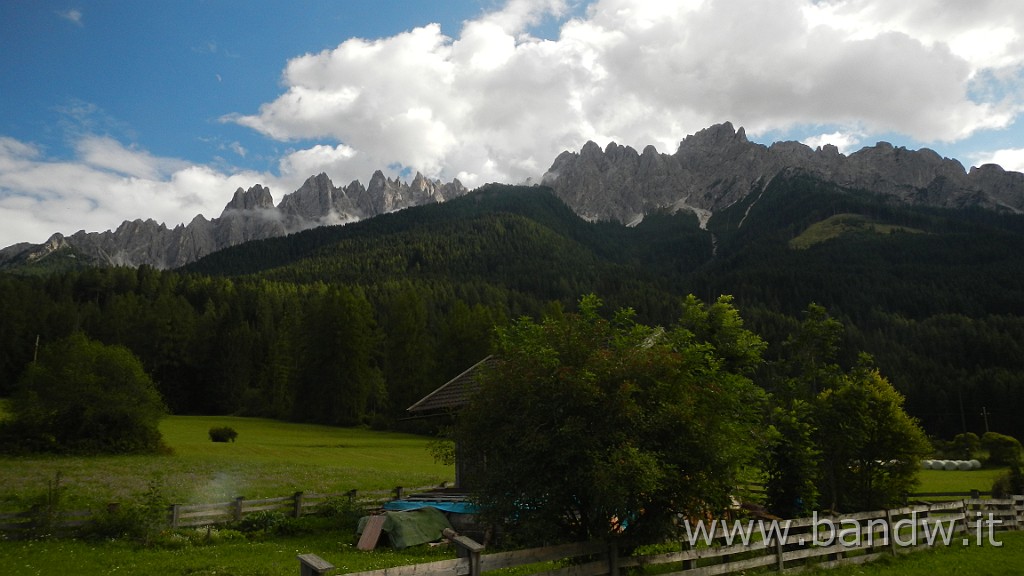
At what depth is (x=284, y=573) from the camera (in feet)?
46.9

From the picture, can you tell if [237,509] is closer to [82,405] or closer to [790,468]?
[790,468]

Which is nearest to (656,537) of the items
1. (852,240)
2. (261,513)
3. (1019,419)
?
(261,513)

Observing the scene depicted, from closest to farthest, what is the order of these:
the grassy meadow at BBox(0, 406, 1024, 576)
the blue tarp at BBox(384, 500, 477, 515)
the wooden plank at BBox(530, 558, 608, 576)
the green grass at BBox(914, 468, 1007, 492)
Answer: the wooden plank at BBox(530, 558, 608, 576) < the grassy meadow at BBox(0, 406, 1024, 576) < the blue tarp at BBox(384, 500, 477, 515) < the green grass at BBox(914, 468, 1007, 492)

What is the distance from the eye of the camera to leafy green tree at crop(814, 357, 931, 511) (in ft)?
75.2

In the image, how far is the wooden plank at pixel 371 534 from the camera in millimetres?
18391

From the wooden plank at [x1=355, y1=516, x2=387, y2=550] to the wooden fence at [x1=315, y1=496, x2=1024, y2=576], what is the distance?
5459mm

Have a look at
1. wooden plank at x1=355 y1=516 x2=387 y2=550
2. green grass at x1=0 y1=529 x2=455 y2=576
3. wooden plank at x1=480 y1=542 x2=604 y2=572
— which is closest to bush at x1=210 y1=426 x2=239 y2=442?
green grass at x1=0 y1=529 x2=455 y2=576

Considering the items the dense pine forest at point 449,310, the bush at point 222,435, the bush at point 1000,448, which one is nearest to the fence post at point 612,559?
the dense pine forest at point 449,310

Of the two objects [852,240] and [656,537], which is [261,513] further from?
[852,240]

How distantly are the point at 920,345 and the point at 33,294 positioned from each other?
158 metres

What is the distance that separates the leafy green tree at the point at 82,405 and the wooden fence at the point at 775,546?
37.1 metres

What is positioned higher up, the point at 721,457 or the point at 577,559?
the point at 721,457

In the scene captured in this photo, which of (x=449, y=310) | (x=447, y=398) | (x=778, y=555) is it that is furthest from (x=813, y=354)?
(x=449, y=310)

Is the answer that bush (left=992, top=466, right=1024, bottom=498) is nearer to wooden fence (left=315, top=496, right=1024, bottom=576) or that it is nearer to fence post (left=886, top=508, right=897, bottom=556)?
wooden fence (left=315, top=496, right=1024, bottom=576)
